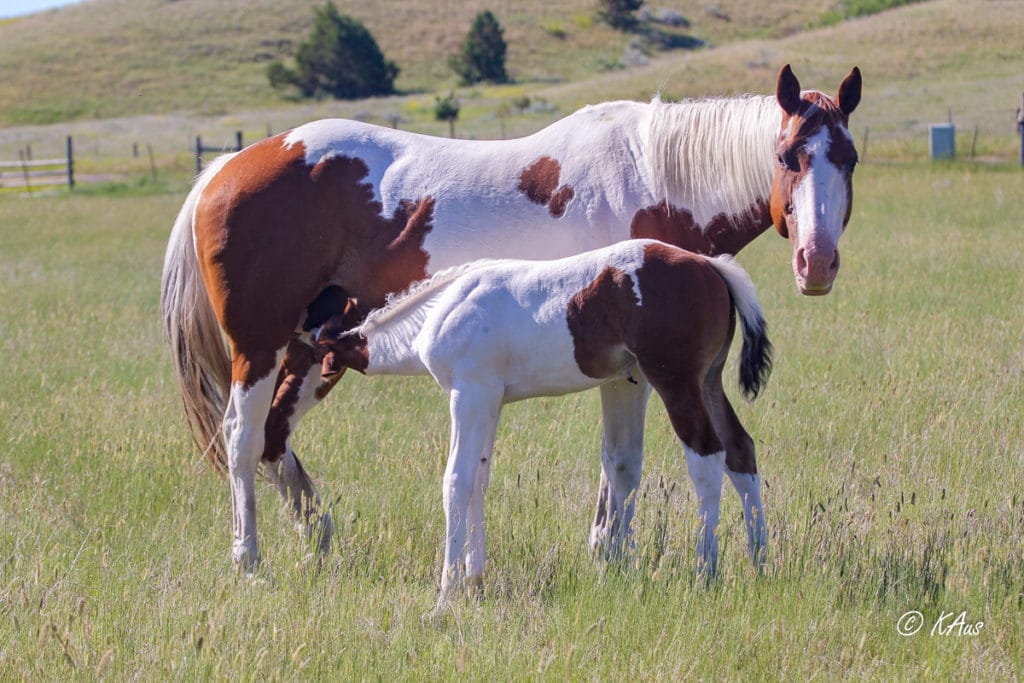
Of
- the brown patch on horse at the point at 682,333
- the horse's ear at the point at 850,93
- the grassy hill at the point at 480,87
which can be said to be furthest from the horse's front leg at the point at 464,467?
the grassy hill at the point at 480,87

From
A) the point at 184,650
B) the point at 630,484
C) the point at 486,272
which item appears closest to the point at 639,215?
the point at 486,272

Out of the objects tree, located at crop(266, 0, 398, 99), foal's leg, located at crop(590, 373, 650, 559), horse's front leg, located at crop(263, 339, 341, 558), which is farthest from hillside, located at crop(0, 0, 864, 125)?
foal's leg, located at crop(590, 373, 650, 559)

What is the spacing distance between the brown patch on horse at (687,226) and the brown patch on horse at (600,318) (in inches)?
29.9

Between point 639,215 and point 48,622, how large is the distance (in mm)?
2793

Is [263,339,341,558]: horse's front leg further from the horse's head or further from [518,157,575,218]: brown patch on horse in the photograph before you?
the horse's head

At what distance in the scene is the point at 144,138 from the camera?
1971 inches

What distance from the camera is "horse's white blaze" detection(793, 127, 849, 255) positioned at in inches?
170

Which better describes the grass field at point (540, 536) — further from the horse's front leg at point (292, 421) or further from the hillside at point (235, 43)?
Result: the hillside at point (235, 43)

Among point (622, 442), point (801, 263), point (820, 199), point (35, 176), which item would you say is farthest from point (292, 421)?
point (35, 176)

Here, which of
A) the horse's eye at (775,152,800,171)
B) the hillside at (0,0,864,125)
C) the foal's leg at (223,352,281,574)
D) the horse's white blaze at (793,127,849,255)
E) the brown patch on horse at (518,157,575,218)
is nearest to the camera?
the horse's white blaze at (793,127,849,255)

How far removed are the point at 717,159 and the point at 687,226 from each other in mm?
310

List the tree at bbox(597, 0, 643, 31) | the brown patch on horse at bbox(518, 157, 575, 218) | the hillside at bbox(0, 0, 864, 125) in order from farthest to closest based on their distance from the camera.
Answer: the tree at bbox(597, 0, 643, 31) < the hillside at bbox(0, 0, 864, 125) < the brown patch on horse at bbox(518, 157, 575, 218)

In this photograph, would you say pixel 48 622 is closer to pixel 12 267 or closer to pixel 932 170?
pixel 12 267

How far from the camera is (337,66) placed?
6141 centimetres
